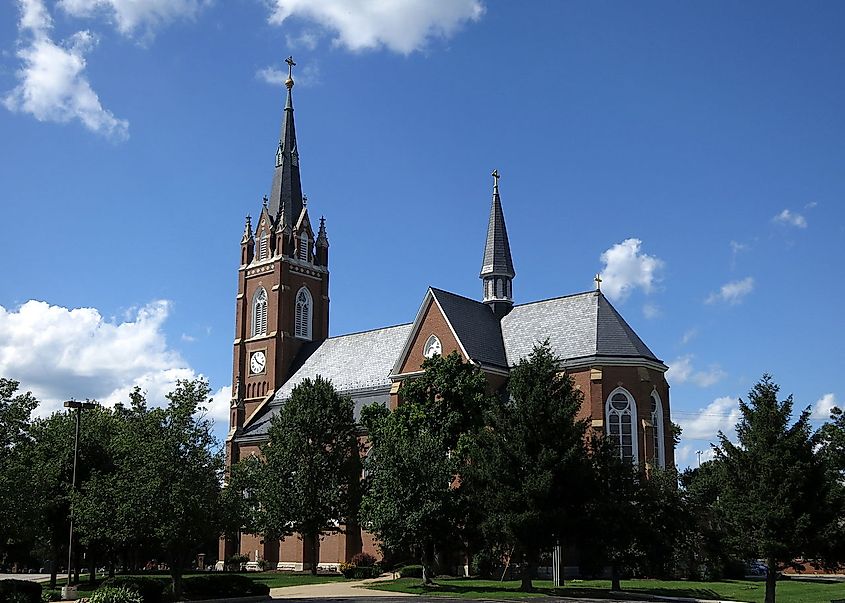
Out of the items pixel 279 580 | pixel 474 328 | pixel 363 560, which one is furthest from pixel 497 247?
pixel 279 580

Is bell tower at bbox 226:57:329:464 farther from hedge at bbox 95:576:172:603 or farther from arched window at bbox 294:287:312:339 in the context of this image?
hedge at bbox 95:576:172:603

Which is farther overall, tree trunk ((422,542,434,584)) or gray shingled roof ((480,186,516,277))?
gray shingled roof ((480,186,516,277))

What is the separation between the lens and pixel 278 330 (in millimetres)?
74125

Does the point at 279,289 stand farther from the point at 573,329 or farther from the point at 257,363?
the point at 573,329

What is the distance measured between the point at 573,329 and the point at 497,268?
9.51 m

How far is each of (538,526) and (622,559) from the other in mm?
5086

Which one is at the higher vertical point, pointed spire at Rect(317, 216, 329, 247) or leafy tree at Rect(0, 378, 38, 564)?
pointed spire at Rect(317, 216, 329, 247)

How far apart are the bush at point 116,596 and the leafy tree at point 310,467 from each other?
23129mm

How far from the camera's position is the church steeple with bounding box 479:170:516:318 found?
6362cm

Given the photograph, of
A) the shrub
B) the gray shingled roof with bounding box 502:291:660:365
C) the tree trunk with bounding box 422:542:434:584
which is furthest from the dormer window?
the tree trunk with bounding box 422:542:434:584

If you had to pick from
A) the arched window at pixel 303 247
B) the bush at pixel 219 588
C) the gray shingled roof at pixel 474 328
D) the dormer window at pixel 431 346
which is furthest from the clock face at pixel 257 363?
the bush at pixel 219 588

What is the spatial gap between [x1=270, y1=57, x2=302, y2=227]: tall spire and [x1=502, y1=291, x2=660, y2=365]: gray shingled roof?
82.1 ft

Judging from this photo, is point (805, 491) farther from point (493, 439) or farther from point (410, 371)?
point (410, 371)

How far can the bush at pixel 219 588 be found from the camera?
33.4m
